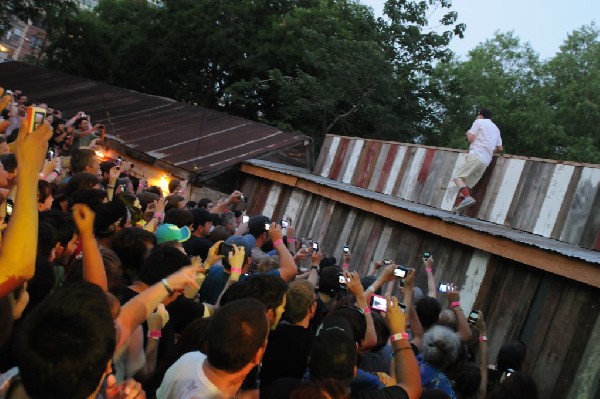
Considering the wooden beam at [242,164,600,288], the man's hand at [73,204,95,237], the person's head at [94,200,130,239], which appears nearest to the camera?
the man's hand at [73,204,95,237]

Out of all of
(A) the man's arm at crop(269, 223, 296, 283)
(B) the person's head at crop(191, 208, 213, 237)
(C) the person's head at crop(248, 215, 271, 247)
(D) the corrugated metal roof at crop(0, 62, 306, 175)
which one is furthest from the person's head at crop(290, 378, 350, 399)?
(D) the corrugated metal roof at crop(0, 62, 306, 175)

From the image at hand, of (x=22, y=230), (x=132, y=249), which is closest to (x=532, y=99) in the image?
(x=132, y=249)

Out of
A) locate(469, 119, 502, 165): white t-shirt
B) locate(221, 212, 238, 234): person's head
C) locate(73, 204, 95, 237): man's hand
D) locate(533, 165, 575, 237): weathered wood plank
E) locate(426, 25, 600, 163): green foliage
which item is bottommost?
locate(221, 212, 238, 234): person's head

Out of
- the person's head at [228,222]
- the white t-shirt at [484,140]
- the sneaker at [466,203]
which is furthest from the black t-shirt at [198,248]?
the white t-shirt at [484,140]

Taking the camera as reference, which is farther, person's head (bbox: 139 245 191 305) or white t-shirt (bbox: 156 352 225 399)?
person's head (bbox: 139 245 191 305)

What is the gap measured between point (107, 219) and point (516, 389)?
328 centimetres

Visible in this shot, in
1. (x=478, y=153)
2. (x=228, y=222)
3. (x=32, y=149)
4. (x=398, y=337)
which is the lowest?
(x=228, y=222)

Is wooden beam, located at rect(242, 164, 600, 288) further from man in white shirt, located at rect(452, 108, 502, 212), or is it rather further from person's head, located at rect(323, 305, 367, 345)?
person's head, located at rect(323, 305, 367, 345)

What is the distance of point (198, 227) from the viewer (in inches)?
305

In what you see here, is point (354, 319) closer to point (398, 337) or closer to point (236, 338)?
point (398, 337)

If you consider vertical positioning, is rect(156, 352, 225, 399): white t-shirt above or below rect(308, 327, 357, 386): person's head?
below

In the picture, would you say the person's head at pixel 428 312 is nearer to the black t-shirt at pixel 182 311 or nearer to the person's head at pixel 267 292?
the person's head at pixel 267 292

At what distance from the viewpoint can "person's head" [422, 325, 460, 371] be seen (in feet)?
16.1

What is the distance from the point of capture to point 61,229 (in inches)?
185
